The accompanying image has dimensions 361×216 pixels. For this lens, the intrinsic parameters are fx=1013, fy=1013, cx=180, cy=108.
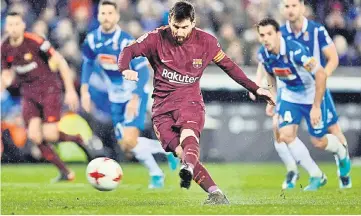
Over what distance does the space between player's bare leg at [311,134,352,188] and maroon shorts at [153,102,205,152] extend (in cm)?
404

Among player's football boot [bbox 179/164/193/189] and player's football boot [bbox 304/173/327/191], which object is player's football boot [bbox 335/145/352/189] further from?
player's football boot [bbox 179/164/193/189]

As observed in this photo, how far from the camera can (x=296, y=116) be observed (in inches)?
503

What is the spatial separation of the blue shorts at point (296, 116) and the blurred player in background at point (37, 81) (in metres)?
2.87

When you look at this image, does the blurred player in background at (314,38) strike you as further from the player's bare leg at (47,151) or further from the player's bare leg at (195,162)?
the player's bare leg at (195,162)

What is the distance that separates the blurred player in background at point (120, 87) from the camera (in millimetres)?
13227

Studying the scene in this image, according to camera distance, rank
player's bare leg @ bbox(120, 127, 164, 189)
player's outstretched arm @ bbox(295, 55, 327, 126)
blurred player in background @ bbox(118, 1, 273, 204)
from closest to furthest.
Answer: blurred player in background @ bbox(118, 1, 273, 204), player's outstretched arm @ bbox(295, 55, 327, 126), player's bare leg @ bbox(120, 127, 164, 189)

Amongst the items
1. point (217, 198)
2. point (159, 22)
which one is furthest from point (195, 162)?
point (159, 22)

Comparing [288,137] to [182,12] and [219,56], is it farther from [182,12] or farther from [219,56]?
[182,12]

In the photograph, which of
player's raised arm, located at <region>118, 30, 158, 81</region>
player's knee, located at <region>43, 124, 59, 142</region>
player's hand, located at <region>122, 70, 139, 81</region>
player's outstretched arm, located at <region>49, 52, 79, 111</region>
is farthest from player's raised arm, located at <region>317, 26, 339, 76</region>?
player's hand, located at <region>122, 70, 139, 81</region>

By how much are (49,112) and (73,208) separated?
16.7ft

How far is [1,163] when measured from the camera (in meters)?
17.0

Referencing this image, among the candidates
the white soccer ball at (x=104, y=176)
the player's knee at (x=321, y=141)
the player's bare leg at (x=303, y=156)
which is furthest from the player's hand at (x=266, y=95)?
the player's knee at (x=321, y=141)

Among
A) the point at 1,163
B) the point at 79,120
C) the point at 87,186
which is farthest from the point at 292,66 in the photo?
the point at 1,163

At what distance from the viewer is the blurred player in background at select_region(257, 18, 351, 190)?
12.4 metres
